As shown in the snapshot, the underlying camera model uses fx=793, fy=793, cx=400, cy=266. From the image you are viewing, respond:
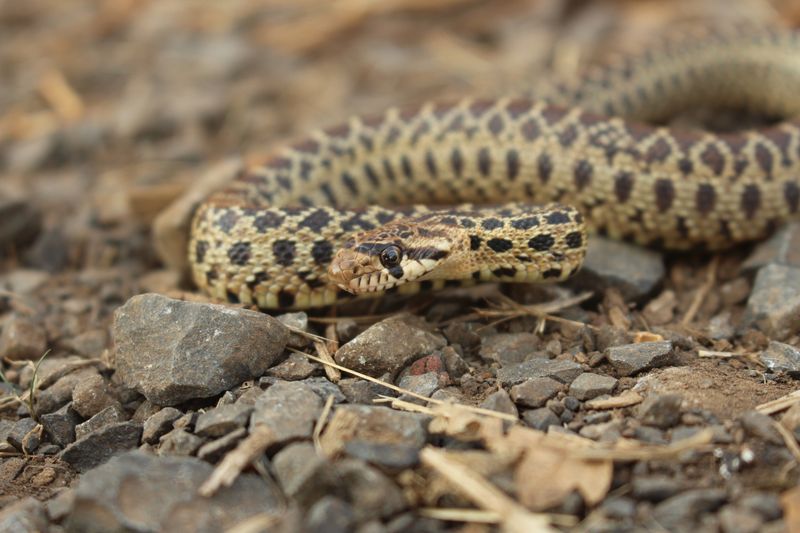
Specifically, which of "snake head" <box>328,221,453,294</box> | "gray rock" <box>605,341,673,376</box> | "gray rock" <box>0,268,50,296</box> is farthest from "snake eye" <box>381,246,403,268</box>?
"gray rock" <box>0,268,50,296</box>

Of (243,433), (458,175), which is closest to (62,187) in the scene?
(458,175)

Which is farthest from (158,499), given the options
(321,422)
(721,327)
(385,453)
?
Answer: (721,327)

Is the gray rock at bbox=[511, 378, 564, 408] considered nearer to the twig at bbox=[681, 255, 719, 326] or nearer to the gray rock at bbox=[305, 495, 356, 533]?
the gray rock at bbox=[305, 495, 356, 533]

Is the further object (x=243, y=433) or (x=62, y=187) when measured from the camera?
(x=62, y=187)

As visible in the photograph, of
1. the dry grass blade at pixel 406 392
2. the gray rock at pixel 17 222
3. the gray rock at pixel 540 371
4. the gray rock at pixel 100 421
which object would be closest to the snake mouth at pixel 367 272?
the dry grass blade at pixel 406 392

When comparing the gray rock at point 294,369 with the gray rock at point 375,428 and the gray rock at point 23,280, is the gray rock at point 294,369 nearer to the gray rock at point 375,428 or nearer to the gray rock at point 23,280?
the gray rock at point 375,428

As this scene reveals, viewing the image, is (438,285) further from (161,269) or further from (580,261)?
(161,269)
